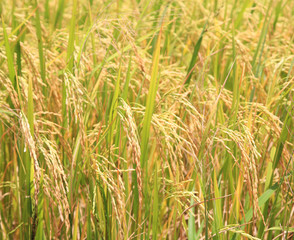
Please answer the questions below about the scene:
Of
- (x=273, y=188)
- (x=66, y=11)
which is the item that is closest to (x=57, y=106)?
(x=273, y=188)

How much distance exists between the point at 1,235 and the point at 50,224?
0.30m

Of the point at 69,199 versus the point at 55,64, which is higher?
the point at 55,64

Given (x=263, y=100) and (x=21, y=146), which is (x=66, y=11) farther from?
(x=21, y=146)

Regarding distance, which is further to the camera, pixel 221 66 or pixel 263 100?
pixel 221 66

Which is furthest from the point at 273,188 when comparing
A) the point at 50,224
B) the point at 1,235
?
the point at 1,235

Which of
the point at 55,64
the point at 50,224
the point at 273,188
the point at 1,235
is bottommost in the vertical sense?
the point at 1,235

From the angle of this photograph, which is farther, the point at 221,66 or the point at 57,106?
the point at 221,66

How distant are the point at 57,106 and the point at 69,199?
1.45 feet

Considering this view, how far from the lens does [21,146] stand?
1.35 m

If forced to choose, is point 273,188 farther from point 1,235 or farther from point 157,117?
point 1,235

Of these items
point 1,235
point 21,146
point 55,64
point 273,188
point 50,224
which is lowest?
point 1,235

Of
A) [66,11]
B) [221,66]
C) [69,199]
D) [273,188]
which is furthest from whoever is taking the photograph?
[66,11]

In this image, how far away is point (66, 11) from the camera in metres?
3.18

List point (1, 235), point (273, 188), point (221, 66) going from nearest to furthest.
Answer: point (273, 188) < point (1, 235) < point (221, 66)
